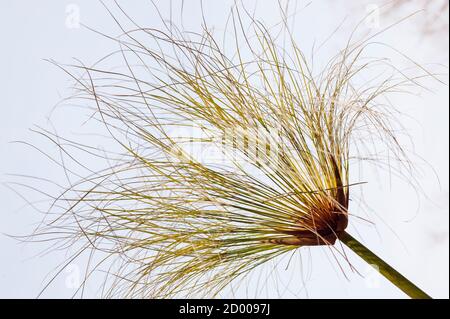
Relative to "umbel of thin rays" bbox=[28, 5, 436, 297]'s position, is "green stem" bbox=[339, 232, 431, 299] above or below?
below

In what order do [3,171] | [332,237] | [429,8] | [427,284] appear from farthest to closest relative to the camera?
[427,284] → [429,8] → [3,171] → [332,237]

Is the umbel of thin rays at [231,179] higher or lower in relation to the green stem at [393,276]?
higher

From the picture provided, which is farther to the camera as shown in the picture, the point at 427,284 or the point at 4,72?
the point at 427,284

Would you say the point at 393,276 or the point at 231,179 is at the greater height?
the point at 231,179

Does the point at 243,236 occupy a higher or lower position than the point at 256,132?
lower

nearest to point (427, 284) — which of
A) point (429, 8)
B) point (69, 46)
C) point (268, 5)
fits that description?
point (429, 8)

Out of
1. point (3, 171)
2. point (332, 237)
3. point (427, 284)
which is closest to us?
point (332, 237)
